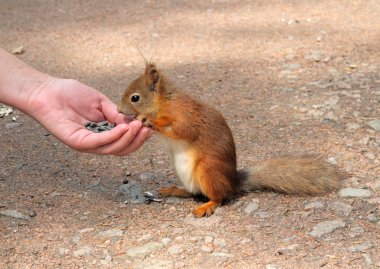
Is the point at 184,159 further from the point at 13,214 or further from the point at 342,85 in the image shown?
the point at 342,85

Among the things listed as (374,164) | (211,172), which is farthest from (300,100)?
(211,172)

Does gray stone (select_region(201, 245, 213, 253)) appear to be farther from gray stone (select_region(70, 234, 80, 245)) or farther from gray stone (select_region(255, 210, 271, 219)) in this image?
gray stone (select_region(70, 234, 80, 245))

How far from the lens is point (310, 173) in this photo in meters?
2.54

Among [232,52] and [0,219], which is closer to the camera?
[0,219]

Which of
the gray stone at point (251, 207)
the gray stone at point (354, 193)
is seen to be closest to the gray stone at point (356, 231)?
the gray stone at point (354, 193)

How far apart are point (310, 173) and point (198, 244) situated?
1.94 feet

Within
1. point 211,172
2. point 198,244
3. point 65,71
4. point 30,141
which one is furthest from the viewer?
point 65,71

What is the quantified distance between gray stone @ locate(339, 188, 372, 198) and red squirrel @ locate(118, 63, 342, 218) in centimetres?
4

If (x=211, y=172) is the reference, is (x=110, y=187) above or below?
below

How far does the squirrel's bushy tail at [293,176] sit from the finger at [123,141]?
1.61 ft

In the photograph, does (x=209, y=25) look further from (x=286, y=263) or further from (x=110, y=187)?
(x=286, y=263)

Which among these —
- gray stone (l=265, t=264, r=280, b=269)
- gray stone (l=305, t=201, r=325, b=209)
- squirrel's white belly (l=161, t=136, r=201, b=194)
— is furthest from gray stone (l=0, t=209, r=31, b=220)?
gray stone (l=305, t=201, r=325, b=209)

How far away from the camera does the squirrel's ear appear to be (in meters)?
2.56

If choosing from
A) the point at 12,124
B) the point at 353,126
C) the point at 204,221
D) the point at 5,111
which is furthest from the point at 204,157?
the point at 5,111
